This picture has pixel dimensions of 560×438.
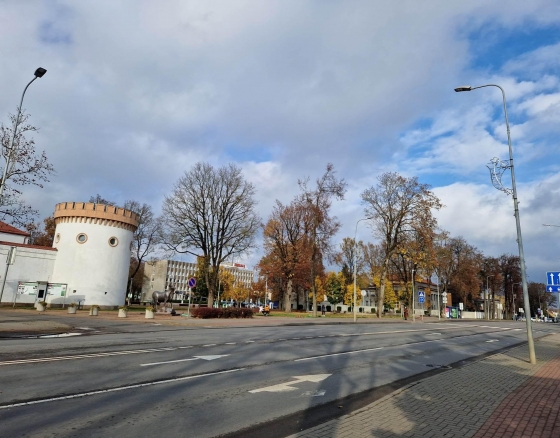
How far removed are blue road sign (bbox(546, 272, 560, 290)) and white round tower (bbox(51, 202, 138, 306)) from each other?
38921 mm

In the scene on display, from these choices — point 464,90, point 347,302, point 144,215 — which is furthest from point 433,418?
point 347,302

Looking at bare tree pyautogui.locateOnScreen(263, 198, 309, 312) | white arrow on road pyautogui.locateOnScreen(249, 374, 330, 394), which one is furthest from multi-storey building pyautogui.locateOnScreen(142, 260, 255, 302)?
white arrow on road pyautogui.locateOnScreen(249, 374, 330, 394)

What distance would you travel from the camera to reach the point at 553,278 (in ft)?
55.4

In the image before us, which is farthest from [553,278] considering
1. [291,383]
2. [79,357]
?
[79,357]

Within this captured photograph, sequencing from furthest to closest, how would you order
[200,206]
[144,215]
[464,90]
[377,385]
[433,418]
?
[144,215] → [200,206] → [464,90] → [377,385] → [433,418]

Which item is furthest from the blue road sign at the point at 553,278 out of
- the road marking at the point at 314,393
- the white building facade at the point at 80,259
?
the white building facade at the point at 80,259

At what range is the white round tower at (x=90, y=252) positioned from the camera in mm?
40812

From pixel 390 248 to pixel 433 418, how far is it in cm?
4109

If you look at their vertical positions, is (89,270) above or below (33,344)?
above

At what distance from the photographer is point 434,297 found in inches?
4505

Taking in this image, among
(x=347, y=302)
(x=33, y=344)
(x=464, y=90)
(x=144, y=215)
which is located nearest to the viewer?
(x=33, y=344)

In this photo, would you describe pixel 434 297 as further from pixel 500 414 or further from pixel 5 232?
pixel 500 414

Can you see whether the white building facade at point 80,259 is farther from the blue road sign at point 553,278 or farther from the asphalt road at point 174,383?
the blue road sign at point 553,278

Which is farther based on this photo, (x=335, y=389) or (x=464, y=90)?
(x=464, y=90)
